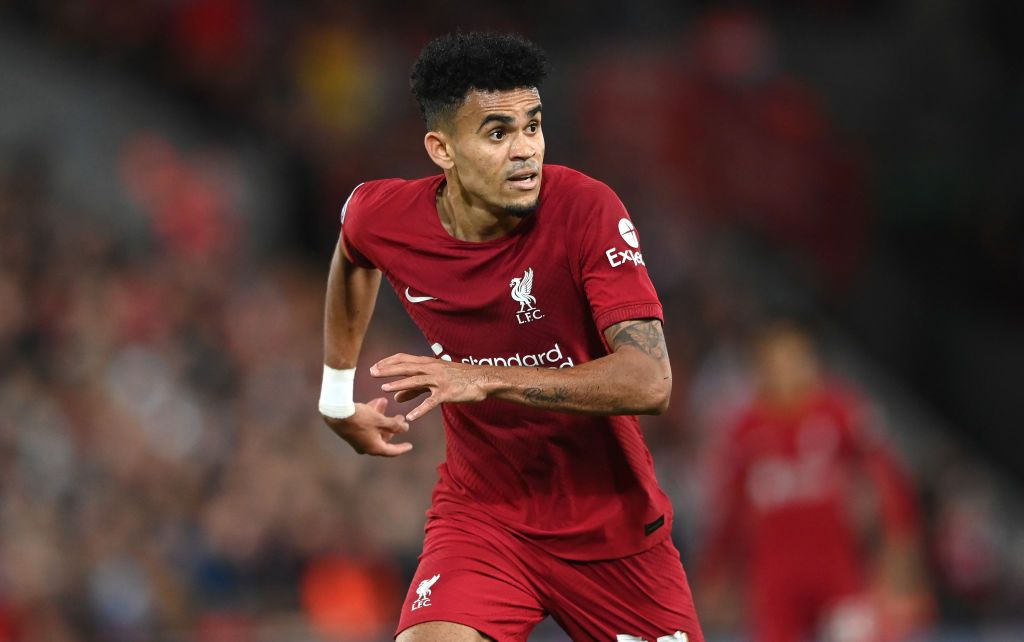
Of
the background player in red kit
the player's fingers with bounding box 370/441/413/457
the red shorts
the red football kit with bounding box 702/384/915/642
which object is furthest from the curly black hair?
the red football kit with bounding box 702/384/915/642

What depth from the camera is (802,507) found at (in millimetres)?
8562

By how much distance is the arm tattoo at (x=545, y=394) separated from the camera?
14.4 ft

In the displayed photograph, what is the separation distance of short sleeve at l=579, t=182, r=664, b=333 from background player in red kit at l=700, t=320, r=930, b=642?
4089 millimetres

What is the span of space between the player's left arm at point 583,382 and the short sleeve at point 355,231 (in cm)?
100

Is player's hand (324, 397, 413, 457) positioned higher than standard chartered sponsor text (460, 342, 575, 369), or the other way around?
standard chartered sponsor text (460, 342, 575, 369)

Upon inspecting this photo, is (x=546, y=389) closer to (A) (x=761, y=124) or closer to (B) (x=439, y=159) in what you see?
(B) (x=439, y=159)

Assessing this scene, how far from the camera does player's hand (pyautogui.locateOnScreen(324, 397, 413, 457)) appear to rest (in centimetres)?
523

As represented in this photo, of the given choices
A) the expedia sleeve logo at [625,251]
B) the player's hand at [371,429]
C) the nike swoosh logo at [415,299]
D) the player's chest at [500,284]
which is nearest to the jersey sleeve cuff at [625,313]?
the expedia sleeve logo at [625,251]

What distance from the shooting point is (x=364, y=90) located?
44.6 feet

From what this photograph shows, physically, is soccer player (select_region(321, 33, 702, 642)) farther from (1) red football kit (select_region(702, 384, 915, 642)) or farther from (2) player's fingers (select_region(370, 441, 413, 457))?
(1) red football kit (select_region(702, 384, 915, 642))

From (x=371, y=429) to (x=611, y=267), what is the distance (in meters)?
1.17

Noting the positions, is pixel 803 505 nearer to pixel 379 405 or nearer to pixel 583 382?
pixel 379 405

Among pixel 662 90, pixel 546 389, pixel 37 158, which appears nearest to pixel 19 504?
pixel 37 158

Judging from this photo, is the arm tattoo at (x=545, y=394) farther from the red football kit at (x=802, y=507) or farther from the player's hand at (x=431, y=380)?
the red football kit at (x=802, y=507)
